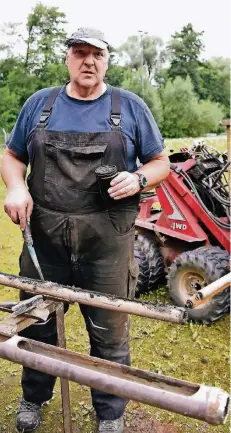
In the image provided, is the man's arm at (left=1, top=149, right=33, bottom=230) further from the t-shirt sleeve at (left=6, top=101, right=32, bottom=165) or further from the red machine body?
the red machine body

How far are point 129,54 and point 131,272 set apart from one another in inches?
1509

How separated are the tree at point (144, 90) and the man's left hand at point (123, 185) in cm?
3281

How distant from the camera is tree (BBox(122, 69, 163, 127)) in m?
35.0

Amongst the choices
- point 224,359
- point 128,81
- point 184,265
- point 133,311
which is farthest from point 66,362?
point 128,81

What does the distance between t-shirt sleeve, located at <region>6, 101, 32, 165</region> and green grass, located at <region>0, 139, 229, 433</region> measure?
5.23ft

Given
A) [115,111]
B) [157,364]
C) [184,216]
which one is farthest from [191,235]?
[115,111]

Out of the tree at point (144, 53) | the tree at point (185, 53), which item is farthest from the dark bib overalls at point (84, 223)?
the tree at point (185, 53)

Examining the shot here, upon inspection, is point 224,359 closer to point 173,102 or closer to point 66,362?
point 66,362

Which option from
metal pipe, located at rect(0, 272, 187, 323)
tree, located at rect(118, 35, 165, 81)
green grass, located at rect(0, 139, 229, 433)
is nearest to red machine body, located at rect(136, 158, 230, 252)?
green grass, located at rect(0, 139, 229, 433)

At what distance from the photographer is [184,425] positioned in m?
3.03

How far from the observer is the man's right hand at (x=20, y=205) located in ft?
7.88

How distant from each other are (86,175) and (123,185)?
0.21m

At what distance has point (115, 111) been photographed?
2.41 m

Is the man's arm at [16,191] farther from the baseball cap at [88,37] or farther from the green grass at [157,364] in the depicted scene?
the green grass at [157,364]
